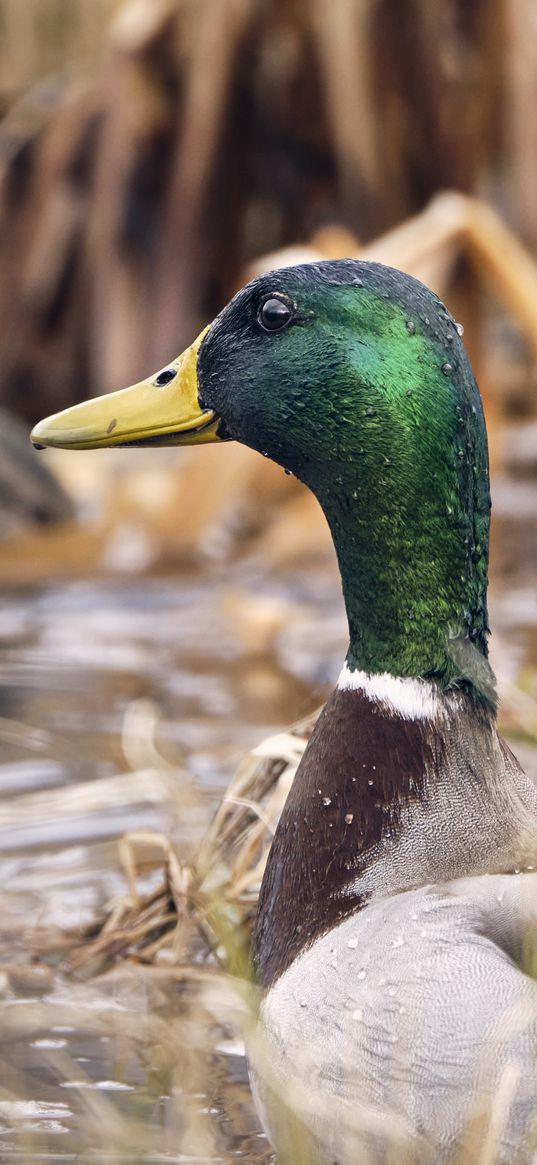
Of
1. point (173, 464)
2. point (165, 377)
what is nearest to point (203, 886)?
point (165, 377)

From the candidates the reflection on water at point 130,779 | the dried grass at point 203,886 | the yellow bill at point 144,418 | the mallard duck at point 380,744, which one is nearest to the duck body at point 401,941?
the mallard duck at point 380,744

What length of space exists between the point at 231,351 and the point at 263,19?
661 centimetres

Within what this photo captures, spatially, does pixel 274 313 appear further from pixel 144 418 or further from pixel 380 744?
pixel 380 744

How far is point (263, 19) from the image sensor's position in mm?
8914

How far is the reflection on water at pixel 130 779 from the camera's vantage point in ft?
9.56

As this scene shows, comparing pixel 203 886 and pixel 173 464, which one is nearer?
pixel 203 886

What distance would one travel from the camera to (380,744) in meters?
2.58

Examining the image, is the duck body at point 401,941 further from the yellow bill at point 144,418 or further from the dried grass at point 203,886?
the dried grass at point 203,886

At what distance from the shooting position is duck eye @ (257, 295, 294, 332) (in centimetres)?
268

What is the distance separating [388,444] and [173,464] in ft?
20.6

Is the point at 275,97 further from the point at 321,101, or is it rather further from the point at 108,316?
the point at 108,316

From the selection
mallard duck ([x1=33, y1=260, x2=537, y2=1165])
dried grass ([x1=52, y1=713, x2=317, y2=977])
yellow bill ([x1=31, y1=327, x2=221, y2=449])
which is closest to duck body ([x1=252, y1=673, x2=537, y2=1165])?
mallard duck ([x1=33, y1=260, x2=537, y2=1165])

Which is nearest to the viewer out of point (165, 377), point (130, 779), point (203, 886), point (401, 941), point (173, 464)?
point (401, 941)

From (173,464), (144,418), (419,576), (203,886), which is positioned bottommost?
(203,886)
